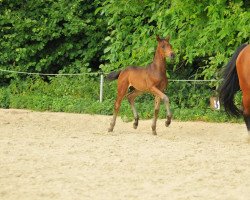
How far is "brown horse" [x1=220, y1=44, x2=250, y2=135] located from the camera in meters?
11.3

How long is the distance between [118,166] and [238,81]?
413 centimetres

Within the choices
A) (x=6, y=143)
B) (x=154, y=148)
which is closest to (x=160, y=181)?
(x=154, y=148)

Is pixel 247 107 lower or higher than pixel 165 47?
lower

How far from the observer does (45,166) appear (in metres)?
8.21

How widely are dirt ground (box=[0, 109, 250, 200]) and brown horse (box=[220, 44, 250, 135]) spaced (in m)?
0.67

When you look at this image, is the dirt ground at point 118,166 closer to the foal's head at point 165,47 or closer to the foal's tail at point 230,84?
the foal's tail at point 230,84

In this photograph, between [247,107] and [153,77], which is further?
[153,77]

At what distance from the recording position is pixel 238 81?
38.5ft

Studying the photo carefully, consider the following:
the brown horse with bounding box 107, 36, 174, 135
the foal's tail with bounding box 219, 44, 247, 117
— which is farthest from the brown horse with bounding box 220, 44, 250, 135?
the brown horse with bounding box 107, 36, 174, 135

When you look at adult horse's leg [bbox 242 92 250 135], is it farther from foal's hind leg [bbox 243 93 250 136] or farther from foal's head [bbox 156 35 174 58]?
foal's head [bbox 156 35 174 58]

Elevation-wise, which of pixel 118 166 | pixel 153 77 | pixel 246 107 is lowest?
pixel 118 166

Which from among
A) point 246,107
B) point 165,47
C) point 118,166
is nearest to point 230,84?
point 246,107

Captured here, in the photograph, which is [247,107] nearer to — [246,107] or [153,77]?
[246,107]

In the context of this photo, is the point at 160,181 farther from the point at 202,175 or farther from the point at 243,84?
the point at 243,84
